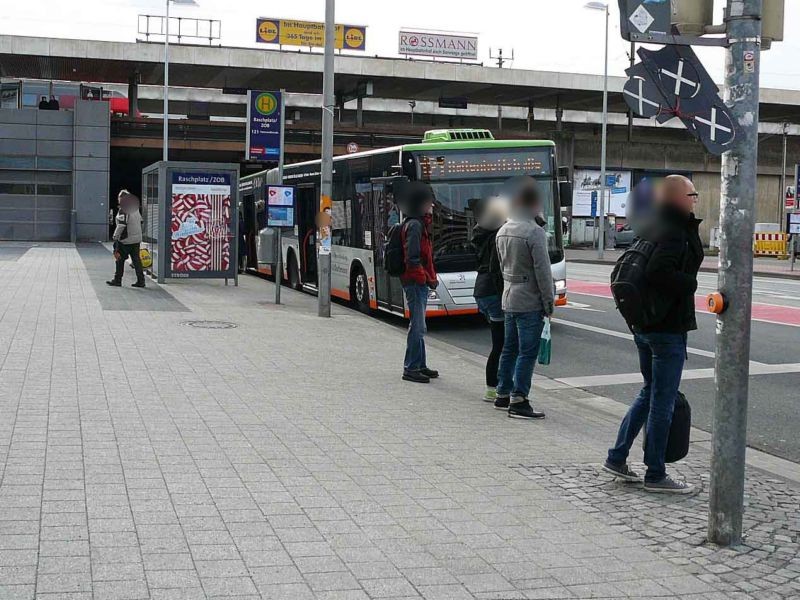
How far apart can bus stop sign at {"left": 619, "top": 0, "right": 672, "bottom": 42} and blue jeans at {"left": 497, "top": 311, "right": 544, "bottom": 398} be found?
143 inches

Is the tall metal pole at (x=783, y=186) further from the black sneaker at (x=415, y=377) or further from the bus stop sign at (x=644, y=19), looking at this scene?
the bus stop sign at (x=644, y=19)

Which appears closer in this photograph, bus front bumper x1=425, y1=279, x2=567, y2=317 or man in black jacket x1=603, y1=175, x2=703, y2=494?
man in black jacket x1=603, y1=175, x2=703, y2=494

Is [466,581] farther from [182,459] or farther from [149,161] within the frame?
[149,161]

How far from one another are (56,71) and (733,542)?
1991 inches

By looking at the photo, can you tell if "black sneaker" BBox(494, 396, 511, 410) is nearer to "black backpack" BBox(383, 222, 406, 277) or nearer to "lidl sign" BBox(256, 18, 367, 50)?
"black backpack" BBox(383, 222, 406, 277)

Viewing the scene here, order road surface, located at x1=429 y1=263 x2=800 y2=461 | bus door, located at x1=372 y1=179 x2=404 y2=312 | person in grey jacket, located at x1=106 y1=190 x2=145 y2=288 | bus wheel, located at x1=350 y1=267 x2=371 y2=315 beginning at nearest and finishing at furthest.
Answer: road surface, located at x1=429 y1=263 x2=800 y2=461, bus door, located at x1=372 y1=179 x2=404 y2=312, bus wheel, located at x1=350 y1=267 x2=371 y2=315, person in grey jacket, located at x1=106 y1=190 x2=145 y2=288

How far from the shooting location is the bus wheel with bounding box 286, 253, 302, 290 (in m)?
22.2

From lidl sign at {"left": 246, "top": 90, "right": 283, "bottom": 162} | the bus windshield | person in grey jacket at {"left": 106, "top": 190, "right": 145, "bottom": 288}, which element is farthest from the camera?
person in grey jacket at {"left": 106, "top": 190, "right": 145, "bottom": 288}

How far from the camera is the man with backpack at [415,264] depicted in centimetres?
984

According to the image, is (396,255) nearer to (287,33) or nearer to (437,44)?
(287,33)

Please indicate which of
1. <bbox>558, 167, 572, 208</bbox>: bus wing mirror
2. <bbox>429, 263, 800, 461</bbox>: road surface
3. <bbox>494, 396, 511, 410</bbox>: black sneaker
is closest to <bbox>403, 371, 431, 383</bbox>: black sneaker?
<bbox>429, 263, 800, 461</bbox>: road surface

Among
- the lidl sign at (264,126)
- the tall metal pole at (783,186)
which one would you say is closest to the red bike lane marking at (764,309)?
the lidl sign at (264,126)

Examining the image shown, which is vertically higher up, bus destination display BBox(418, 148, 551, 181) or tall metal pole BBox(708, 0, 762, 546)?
bus destination display BBox(418, 148, 551, 181)

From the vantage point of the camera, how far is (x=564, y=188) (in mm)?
15562
